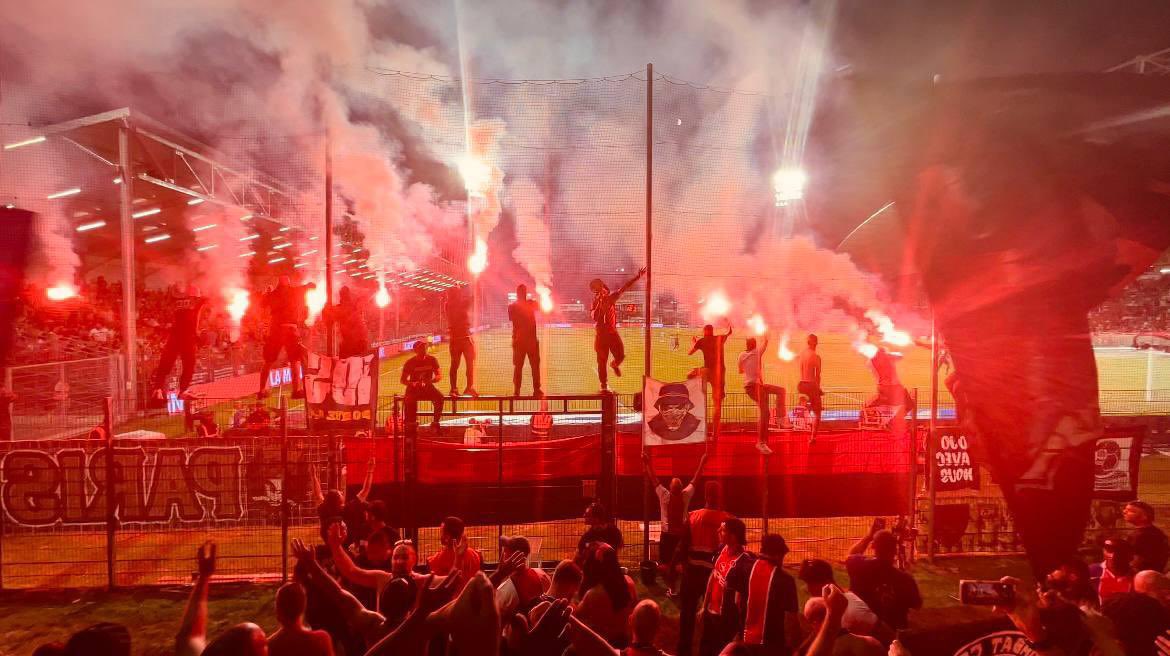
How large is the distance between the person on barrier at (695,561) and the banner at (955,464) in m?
5.07

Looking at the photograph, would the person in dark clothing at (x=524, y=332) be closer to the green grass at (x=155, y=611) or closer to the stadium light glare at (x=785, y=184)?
the green grass at (x=155, y=611)

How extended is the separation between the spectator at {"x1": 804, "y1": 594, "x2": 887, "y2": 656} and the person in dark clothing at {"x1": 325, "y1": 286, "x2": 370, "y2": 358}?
11140mm

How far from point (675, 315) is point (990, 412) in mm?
7602

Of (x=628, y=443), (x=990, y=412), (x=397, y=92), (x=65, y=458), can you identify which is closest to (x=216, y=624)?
(x=65, y=458)

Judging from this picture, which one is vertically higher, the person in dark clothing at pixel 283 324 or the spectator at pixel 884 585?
the person in dark clothing at pixel 283 324

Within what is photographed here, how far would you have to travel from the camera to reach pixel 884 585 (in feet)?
15.9

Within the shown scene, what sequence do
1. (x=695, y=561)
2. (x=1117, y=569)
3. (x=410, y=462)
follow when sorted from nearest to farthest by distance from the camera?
1. (x=1117, y=569)
2. (x=695, y=561)
3. (x=410, y=462)

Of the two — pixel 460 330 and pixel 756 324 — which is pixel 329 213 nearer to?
pixel 460 330

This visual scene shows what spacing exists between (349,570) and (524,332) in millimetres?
8146

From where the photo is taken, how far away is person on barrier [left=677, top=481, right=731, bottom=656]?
19.2 feet

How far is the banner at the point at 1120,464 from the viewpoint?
9141 mm

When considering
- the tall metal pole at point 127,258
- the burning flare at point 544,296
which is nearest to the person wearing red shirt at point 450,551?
the burning flare at point 544,296

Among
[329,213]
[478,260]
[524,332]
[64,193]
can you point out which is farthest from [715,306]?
[64,193]

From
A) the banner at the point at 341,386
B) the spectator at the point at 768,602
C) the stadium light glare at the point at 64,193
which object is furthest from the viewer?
the stadium light glare at the point at 64,193
